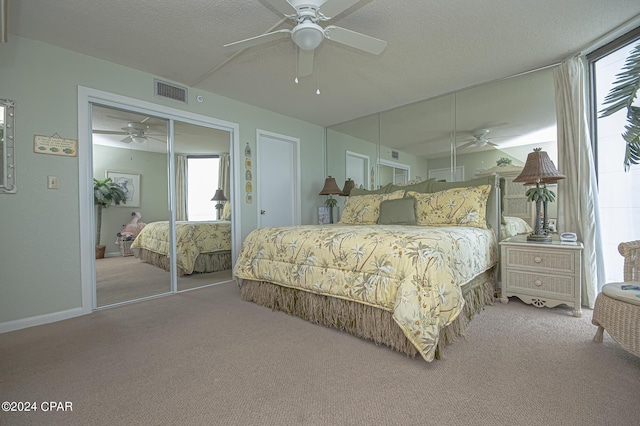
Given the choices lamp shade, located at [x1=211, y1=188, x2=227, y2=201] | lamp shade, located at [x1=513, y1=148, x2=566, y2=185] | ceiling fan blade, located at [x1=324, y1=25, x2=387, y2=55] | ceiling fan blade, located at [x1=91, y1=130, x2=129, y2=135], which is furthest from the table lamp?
ceiling fan blade, located at [x1=91, y1=130, x2=129, y2=135]

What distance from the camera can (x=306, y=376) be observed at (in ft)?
5.08

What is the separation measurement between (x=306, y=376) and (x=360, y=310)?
0.61 meters

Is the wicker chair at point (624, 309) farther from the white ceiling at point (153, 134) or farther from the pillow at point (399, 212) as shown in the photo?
the white ceiling at point (153, 134)

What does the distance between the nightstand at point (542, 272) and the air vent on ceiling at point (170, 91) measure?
3851mm

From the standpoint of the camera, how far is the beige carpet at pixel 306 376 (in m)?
1.25

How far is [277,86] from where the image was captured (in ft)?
11.3

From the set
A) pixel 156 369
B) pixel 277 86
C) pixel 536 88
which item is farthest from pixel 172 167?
pixel 536 88

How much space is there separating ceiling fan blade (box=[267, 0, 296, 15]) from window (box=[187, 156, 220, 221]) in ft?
7.21

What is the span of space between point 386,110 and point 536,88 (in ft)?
6.03

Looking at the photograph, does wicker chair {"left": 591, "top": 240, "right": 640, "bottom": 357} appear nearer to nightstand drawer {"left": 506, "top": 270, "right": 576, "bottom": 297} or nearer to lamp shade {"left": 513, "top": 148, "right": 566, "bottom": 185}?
nightstand drawer {"left": 506, "top": 270, "right": 576, "bottom": 297}

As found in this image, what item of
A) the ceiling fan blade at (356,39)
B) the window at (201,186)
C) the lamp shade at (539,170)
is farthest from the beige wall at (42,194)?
the lamp shade at (539,170)

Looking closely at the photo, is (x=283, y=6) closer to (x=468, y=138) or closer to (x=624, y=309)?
(x=624, y=309)

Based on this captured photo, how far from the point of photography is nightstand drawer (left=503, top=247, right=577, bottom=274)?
2.34 metres

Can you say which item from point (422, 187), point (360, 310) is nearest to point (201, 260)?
point (360, 310)
